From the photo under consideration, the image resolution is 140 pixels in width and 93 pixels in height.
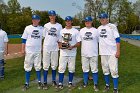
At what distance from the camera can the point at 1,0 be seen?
87.0 meters

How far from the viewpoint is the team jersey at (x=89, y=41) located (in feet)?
29.9

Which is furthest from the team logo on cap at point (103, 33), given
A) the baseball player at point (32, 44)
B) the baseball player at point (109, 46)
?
the baseball player at point (32, 44)

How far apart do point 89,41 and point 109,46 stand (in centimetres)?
68

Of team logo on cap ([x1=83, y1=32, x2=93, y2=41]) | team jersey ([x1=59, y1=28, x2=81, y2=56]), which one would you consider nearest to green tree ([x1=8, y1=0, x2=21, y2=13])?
team jersey ([x1=59, y1=28, x2=81, y2=56])

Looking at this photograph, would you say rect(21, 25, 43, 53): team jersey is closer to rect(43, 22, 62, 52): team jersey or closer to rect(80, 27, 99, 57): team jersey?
rect(43, 22, 62, 52): team jersey

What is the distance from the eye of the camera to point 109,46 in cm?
879

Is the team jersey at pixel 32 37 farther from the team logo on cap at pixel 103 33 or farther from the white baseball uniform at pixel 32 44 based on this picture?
the team logo on cap at pixel 103 33

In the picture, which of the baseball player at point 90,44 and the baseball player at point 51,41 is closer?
the baseball player at point 90,44

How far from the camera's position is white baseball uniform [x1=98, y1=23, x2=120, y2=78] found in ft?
28.5

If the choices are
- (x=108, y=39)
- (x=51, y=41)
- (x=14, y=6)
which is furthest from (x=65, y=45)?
(x=14, y=6)

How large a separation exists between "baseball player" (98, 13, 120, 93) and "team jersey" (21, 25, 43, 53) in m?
1.89

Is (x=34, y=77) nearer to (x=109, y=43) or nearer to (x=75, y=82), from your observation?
(x=75, y=82)

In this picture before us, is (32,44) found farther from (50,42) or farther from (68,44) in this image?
(68,44)

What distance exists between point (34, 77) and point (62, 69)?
2342 millimetres
